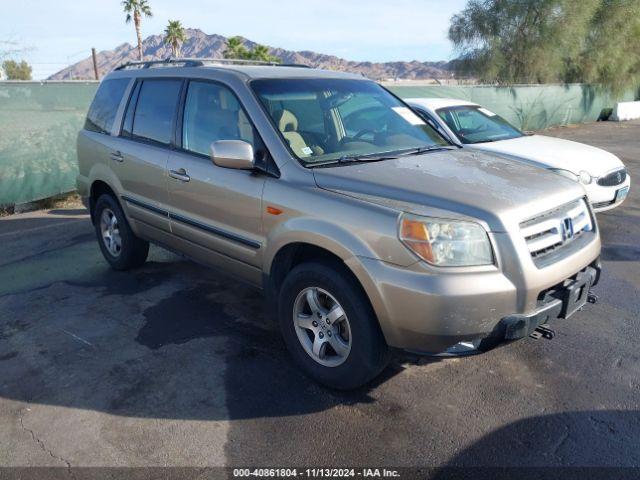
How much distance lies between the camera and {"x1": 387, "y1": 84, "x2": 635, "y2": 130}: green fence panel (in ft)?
56.7

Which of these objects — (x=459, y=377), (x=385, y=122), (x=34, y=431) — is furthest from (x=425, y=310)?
(x=34, y=431)

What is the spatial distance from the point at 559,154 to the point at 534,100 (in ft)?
50.3

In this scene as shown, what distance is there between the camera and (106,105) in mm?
5336

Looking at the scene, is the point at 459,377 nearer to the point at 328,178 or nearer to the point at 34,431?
the point at 328,178

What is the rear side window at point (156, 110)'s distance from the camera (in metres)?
4.39

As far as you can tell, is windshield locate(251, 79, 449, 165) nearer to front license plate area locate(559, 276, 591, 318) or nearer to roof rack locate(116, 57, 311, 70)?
roof rack locate(116, 57, 311, 70)

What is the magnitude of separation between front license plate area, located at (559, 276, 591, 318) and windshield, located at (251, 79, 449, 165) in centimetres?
143

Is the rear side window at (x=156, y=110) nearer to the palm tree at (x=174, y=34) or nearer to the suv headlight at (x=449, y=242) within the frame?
the suv headlight at (x=449, y=242)

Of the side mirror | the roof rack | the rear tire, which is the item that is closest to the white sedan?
the roof rack

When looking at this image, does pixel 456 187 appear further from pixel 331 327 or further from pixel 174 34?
pixel 174 34

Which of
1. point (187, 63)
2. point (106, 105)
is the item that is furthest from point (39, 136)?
point (187, 63)

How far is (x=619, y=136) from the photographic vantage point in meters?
18.8

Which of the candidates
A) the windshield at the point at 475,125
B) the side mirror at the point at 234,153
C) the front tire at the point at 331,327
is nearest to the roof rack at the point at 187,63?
the side mirror at the point at 234,153

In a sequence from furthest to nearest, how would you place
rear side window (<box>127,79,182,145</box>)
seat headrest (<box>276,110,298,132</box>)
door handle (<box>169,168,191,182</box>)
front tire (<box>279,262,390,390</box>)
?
1. rear side window (<box>127,79,182,145</box>)
2. door handle (<box>169,168,191,182</box>)
3. seat headrest (<box>276,110,298,132</box>)
4. front tire (<box>279,262,390,390</box>)
